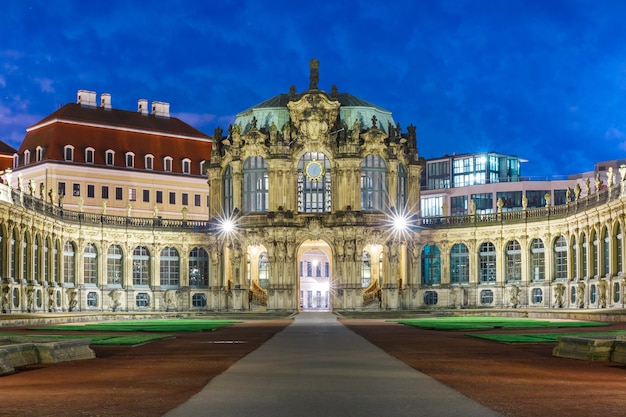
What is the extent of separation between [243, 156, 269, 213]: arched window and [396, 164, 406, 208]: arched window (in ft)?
46.9

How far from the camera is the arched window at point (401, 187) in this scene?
378 ft

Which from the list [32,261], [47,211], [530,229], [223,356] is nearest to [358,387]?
[223,356]

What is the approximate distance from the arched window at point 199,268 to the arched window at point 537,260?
34861 millimetres

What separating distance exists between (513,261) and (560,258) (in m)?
6.77

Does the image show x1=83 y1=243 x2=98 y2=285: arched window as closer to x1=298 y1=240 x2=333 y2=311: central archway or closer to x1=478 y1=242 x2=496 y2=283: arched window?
x1=298 y1=240 x2=333 y2=311: central archway

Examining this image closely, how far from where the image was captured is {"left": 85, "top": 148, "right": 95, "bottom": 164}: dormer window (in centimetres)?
13375

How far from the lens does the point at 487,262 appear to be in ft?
368

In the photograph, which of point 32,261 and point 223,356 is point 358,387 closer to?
point 223,356

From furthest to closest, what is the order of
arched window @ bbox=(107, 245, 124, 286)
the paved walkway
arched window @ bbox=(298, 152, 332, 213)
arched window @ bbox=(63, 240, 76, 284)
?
arched window @ bbox=(298, 152, 332, 213)
arched window @ bbox=(107, 245, 124, 286)
arched window @ bbox=(63, 240, 76, 284)
the paved walkway

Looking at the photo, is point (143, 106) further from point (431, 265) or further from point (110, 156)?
point (431, 265)

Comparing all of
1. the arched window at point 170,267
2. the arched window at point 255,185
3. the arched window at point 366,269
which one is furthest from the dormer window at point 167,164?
the arched window at point 366,269

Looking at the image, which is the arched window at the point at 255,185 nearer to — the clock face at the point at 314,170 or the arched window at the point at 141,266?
the clock face at the point at 314,170

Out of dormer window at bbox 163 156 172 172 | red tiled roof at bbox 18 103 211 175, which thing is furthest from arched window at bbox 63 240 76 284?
dormer window at bbox 163 156 172 172

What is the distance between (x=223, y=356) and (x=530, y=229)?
7633 centimetres
